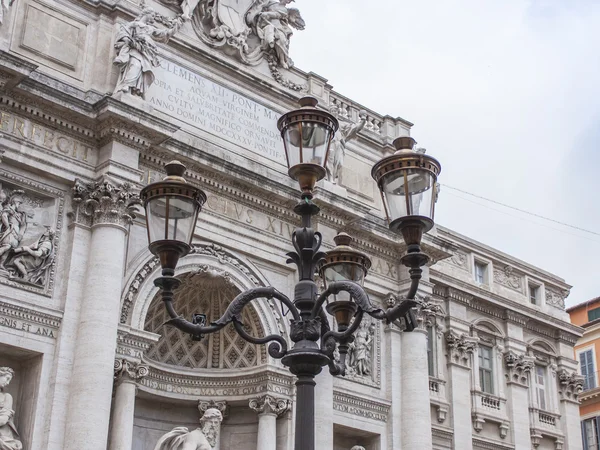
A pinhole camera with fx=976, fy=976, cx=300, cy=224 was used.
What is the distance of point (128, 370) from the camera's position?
19.1 meters

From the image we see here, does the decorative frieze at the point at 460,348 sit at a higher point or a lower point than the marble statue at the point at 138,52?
lower

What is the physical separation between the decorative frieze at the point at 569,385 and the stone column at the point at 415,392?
7.99 m

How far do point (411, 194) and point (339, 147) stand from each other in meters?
14.2

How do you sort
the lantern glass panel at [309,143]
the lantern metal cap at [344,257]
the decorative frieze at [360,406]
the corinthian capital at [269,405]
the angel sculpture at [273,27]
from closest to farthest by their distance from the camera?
the lantern glass panel at [309,143] → the lantern metal cap at [344,257] → the corinthian capital at [269,405] → the decorative frieze at [360,406] → the angel sculpture at [273,27]

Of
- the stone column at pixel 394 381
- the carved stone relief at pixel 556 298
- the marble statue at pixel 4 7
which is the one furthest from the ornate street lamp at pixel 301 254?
the carved stone relief at pixel 556 298

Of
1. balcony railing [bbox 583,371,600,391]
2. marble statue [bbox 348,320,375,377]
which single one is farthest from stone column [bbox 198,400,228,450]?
balcony railing [bbox 583,371,600,391]

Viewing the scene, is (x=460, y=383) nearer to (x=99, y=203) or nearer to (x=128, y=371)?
(x=128, y=371)

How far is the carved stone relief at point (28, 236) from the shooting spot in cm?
1828

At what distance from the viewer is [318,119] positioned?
447 inches

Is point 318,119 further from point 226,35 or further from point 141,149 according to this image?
point 226,35

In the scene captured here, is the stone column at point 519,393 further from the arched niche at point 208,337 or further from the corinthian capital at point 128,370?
the corinthian capital at point 128,370

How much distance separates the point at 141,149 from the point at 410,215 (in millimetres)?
10879

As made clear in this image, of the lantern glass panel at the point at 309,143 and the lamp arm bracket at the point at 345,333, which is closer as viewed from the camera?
the lamp arm bracket at the point at 345,333

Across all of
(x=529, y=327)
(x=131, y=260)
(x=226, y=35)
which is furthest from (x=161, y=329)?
(x=529, y=327)
